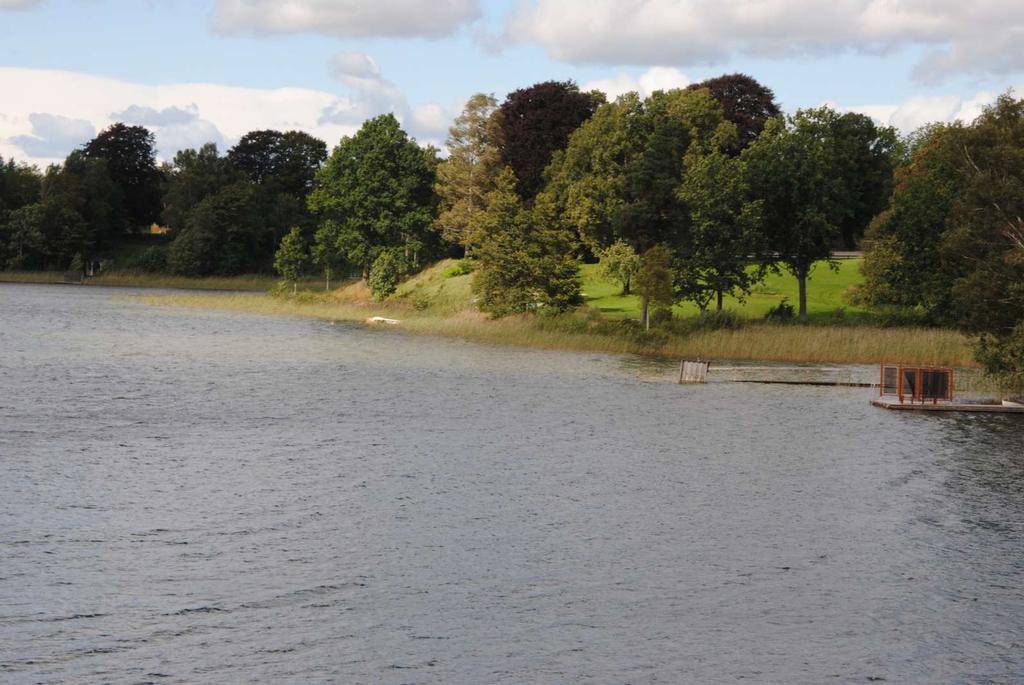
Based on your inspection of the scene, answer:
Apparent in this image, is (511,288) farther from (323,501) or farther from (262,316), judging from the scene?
(323,501)

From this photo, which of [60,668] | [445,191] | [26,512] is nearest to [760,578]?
[60,668]

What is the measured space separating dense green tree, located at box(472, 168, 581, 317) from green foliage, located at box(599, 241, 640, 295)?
19.2 ft

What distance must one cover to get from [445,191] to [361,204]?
9.21 m

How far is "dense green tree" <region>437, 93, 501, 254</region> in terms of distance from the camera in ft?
405

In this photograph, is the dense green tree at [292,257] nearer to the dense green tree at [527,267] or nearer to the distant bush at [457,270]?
the distant bush at [457,270]

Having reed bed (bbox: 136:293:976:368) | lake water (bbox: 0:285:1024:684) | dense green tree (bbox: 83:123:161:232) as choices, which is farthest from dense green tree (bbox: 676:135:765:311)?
dense green tree (bbox: 83:123:161:232)

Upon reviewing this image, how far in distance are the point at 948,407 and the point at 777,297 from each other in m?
47.6

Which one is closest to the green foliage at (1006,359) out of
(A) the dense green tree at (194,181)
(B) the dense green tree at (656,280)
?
(B) the dense green tree at (656,280)

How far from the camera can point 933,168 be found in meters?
90.7

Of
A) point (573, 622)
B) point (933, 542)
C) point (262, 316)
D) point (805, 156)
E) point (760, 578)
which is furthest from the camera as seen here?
point (262, 316)

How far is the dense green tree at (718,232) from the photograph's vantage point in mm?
82750

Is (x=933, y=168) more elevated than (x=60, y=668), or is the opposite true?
(x=933, y=168)

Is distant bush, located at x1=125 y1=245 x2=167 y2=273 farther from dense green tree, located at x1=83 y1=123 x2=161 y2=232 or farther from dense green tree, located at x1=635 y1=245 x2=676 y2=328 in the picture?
dense green tree, located at x1=635 y1=245 x2=676 y2=328

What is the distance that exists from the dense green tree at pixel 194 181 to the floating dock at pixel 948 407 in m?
143
